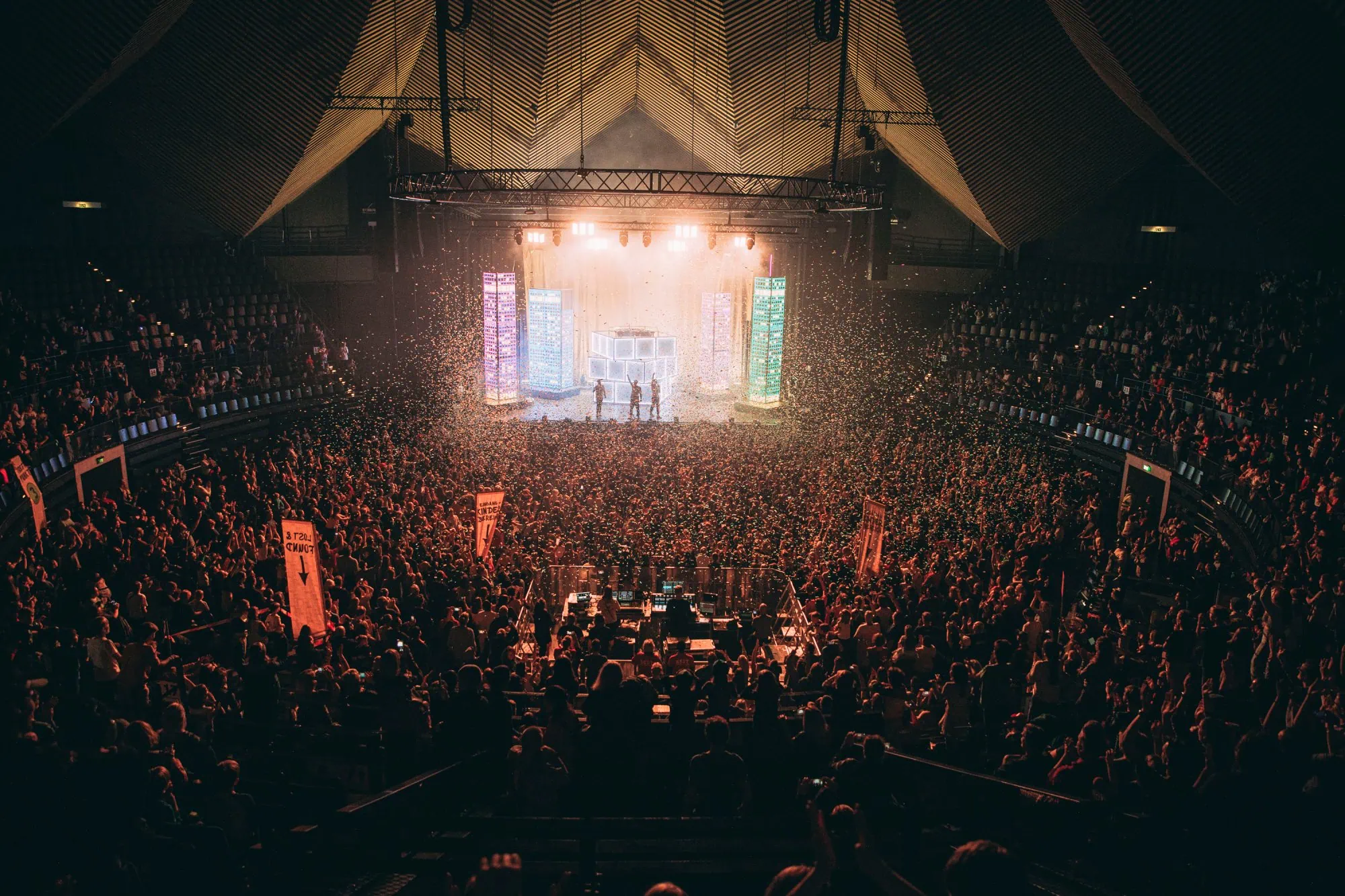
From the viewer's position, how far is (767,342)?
25.8 meters

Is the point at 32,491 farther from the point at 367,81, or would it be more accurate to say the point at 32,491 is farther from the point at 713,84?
the point at 713,84

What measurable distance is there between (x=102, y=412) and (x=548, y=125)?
41.1 feet

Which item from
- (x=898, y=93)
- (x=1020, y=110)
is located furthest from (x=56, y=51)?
(x=1020, y=110)

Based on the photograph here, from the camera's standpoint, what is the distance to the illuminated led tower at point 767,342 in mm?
25516

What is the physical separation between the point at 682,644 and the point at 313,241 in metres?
19.7

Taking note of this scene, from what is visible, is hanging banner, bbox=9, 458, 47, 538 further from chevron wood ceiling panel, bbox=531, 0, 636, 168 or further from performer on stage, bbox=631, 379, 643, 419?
performer on stage, bbox=631, 379, 643, 419

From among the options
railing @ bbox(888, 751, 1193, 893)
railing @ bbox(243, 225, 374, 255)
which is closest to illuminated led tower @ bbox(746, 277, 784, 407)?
railing @ bbox(243, 225, 374, 255)

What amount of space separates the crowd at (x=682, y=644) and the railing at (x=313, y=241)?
21.8 ft

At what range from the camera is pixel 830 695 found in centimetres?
615

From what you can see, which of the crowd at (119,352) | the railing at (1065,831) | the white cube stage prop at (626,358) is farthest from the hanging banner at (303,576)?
→ the white cube stage prop at (626,358)

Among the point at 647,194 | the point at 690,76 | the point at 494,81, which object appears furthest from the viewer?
the point at 690,76

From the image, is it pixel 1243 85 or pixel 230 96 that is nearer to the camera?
pixel 1243 85

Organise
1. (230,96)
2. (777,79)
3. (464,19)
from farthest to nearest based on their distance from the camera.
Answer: (777,79) → (230,96) → (464,19)

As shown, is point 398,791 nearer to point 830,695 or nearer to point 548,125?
point 830,695
